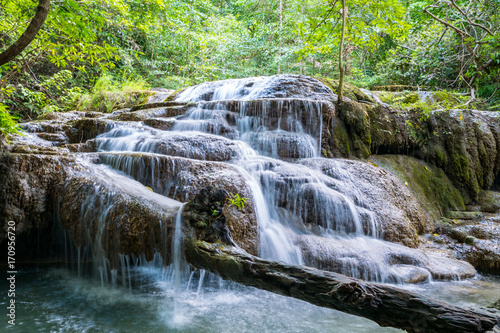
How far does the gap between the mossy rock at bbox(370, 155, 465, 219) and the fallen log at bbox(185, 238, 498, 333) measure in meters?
6.12

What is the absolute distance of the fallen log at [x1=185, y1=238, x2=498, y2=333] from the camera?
59.4 inches

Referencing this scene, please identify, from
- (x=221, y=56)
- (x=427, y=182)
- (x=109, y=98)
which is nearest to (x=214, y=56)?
(x=221, y=56)

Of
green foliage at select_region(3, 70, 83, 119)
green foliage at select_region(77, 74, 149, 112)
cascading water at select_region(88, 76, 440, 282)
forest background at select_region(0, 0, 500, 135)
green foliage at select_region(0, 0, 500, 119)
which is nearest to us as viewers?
cascading water at select_region(88, 76, 440, 282)

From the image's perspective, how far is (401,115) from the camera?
809 cm

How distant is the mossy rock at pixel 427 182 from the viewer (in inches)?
281

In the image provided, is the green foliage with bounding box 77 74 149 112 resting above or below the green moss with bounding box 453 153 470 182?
above

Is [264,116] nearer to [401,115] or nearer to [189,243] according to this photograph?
[401,115]

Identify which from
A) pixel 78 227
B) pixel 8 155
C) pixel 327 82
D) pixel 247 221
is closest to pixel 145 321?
pixel 78 227

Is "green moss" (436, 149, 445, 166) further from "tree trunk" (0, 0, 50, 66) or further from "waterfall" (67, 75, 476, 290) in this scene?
"tree trunk" (0, 0, 50, 66)

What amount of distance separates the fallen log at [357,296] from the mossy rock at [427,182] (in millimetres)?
6116

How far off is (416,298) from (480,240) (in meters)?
5.21

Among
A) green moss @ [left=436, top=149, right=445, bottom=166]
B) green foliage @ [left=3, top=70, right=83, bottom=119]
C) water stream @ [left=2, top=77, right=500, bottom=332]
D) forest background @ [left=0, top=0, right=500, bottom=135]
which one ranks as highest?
forest background @ [left=0, top=0, right=500, bottom=135]

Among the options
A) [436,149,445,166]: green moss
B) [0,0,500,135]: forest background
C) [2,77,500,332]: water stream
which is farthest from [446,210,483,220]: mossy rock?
[0,0,500,135]: forest background

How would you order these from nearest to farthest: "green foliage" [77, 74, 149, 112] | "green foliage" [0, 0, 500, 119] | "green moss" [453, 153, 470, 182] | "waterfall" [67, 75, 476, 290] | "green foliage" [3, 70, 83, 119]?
"waterfall" [67, 75, 476, 290] → "green moss" [453, 153, 470, 182] → "green foliage" [0, 0, 500, 119] → "green foliage" [3, 70, 83, 119] → "green foliage" [77, 74, 149, 112]
